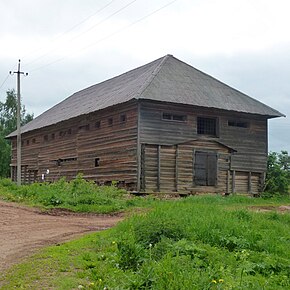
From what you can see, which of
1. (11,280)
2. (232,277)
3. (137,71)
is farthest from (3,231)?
(137,71)

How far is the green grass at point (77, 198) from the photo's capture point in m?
18.6

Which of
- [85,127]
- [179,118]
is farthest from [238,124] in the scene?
[85,127]

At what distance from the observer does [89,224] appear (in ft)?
48.0

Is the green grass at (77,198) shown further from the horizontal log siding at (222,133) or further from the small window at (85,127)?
the small window at (85,127)

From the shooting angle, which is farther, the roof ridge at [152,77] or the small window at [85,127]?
the small window at [85,127]

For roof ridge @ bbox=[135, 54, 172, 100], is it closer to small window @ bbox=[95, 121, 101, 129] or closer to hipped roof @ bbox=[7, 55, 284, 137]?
hipped roof @ bbox=[7, 55, 284, 137]

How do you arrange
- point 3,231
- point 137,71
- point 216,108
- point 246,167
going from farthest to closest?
point 137,71
point 246,167
point 216,108
point 3,231

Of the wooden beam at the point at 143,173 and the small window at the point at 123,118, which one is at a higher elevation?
the small window at the point at 123,118

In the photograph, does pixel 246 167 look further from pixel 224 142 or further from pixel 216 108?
pixel 216 108

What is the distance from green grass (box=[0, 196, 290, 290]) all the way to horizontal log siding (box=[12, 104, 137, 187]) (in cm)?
1360

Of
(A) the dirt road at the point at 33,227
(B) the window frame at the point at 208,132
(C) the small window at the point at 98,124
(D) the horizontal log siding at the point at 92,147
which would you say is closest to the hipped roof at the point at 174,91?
(D) the horizontal log siding at the point at 92,147

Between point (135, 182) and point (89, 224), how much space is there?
10.0 m

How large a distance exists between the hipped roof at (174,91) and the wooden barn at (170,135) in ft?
0.22

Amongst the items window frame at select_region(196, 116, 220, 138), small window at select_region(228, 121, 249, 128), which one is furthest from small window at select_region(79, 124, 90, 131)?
small window at select_region(228, 121, 249, 128)
